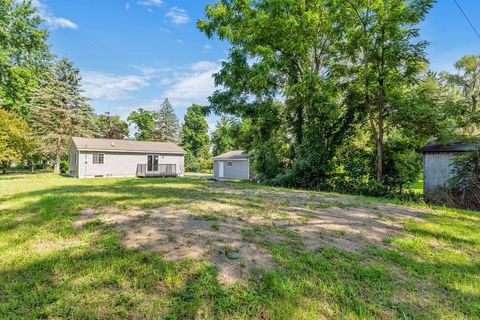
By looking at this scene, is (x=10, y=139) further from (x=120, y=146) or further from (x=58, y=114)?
(x=58, y=114)

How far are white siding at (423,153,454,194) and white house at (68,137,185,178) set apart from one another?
18879 millimetres

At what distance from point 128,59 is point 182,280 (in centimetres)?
1731

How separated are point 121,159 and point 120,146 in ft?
3.77

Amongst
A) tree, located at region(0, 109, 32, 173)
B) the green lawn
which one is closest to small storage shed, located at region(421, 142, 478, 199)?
the green lawn

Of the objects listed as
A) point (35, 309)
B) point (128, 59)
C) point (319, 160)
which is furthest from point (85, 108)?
point (35, 309)

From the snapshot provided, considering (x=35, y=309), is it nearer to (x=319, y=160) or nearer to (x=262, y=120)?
(x=319, y=160)

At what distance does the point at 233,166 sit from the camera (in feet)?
75.8

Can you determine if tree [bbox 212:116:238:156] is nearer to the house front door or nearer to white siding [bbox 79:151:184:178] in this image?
the house front door

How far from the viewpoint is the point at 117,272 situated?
260 centimetres

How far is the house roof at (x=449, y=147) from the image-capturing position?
831cm

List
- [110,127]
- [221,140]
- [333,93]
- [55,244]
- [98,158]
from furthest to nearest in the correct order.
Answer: [221,140], [110,127], [98,158], [333,93], [55,244]

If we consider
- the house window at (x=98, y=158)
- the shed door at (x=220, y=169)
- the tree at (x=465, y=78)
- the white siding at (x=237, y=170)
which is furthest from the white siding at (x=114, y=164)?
the tree at (x=465, y=78)

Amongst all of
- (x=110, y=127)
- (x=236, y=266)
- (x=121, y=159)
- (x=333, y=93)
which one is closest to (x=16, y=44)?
(x=236, y=266)

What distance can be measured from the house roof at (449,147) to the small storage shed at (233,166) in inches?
518
